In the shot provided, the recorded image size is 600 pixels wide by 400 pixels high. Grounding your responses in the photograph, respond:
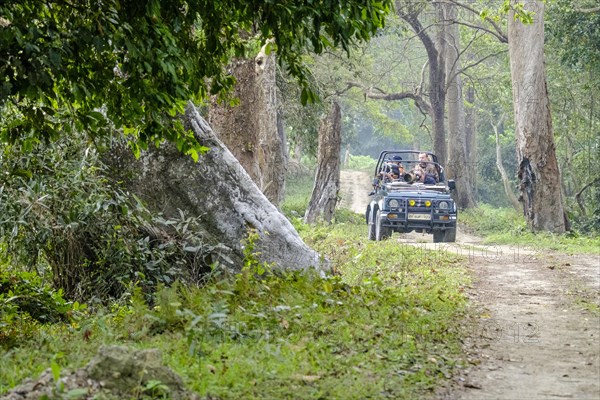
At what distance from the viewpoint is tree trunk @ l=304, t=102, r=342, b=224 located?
2611 centimetres

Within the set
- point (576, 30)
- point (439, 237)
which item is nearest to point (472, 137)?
point (576, 30)

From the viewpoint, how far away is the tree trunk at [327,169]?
26.1m

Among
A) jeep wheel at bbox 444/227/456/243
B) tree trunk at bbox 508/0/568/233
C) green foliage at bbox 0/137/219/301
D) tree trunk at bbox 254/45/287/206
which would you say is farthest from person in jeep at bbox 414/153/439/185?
green foliage at bbox 0/137/219/301

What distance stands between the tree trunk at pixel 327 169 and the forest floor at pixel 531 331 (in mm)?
10200

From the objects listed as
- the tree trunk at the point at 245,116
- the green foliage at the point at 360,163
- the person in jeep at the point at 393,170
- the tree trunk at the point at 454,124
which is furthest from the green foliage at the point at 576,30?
the green foliage at the point at 360,163

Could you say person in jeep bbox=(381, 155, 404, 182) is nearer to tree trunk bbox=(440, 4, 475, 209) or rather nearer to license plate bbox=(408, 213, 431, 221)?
license plate bbox=(408, 213, 431, 221)

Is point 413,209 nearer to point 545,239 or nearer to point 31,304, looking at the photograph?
point 545,239

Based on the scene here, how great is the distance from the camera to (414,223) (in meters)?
20.8

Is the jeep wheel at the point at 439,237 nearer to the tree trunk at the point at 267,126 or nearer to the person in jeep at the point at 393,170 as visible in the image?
the person in jeep at the point at 393,170

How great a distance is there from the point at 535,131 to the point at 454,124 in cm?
1411

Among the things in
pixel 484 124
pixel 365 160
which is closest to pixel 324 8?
pixel 484 124

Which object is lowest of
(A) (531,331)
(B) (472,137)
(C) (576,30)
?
(A) (531,331)

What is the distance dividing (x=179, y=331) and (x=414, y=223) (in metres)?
13.6

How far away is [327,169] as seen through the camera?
1030 inches
